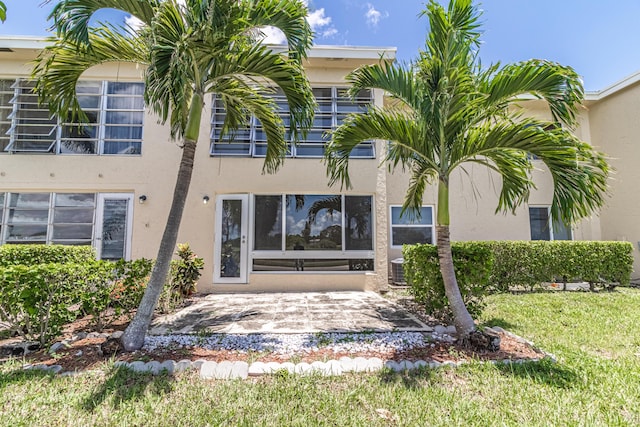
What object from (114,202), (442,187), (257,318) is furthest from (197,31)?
(114,202)

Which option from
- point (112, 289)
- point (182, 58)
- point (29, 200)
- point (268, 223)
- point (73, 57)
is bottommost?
point (112, 289)

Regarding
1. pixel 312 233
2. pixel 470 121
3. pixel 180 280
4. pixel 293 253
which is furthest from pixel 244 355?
pixel 312 233

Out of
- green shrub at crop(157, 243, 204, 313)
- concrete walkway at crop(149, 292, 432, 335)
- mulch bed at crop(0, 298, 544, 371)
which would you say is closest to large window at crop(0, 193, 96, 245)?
green shrub at crop(157, 243, 204, 313)

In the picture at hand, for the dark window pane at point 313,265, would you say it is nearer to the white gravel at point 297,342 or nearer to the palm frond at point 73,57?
the white gravel at point 297,342

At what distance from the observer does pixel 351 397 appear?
3104 millimetres

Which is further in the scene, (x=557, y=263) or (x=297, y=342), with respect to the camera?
(x=557, y=263)

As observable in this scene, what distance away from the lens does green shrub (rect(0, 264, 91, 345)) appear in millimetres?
4066

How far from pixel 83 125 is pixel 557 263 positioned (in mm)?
14772

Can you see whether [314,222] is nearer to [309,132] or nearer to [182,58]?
[309,132]

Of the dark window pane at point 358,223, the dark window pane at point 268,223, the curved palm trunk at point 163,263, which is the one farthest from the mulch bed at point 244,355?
the dark window pane at point 358,223

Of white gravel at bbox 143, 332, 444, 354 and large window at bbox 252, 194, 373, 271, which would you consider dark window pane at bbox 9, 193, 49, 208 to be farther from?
white gravel at bbox 143, 332, 444, 354

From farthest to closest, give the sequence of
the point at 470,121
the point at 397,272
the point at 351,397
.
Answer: the point at 397,272 < the point at 470,121 < the point at 351,397

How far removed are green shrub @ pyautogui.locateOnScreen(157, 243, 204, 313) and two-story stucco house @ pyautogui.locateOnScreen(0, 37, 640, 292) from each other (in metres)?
0.99

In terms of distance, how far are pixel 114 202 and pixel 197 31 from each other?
7492 mm
